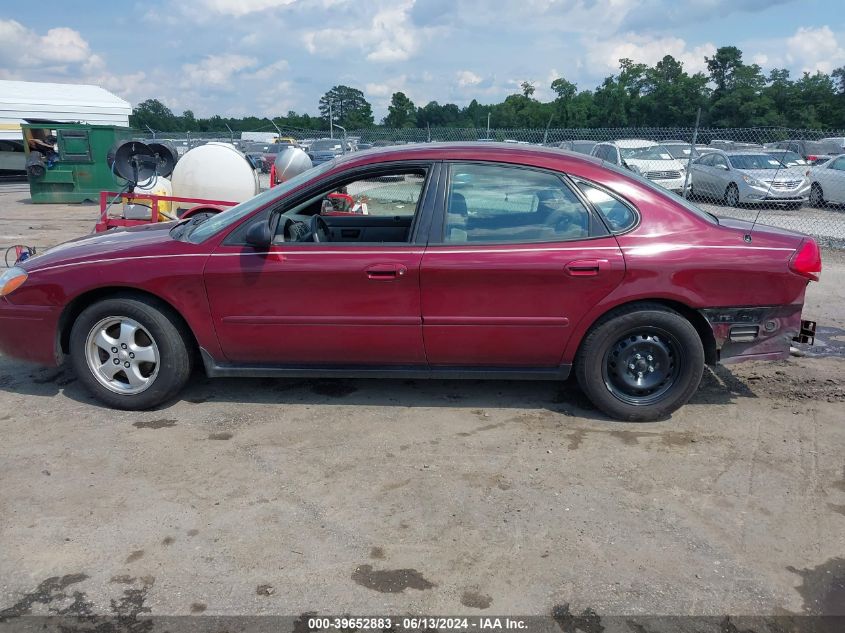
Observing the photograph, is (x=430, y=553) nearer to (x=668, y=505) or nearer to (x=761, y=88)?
(x=668, y=505)

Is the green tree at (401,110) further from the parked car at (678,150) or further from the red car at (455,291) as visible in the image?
the red car at (455,291)

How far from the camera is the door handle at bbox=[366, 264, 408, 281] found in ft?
13.7

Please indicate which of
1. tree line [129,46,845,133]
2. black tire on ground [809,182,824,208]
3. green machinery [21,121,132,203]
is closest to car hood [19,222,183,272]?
green machinery [21,121,132,203]

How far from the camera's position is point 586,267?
4.16 m

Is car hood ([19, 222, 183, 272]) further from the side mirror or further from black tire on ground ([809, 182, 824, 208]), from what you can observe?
black tire on ground ([809, 182, 824, 208])

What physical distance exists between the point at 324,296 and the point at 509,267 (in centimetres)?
112

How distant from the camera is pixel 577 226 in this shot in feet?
14.0

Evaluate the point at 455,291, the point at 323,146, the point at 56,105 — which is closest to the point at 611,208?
the point at 455,291

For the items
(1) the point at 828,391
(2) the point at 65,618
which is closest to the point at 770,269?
(1) the point at 828,391

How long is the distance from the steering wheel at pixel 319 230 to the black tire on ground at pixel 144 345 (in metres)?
1.02

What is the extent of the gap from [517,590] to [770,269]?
2577 mm

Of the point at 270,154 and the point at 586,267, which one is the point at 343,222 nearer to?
the point at 586,267

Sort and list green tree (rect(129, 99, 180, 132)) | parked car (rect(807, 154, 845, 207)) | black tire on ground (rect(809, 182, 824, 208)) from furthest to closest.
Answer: green tree (rect(129, 99, 180, 132)) < black tire on ground (rect(809, 182, 824, 208)) < parked car (rect(807, 154, 845, 207))

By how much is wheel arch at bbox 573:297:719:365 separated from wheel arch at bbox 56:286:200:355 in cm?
244
